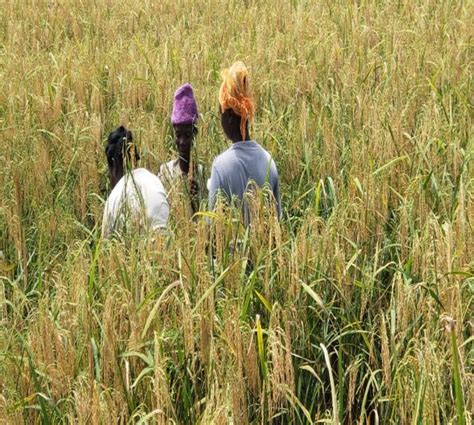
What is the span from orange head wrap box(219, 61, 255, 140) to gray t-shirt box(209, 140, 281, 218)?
7 centimetres

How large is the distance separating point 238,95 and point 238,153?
0.74 ft

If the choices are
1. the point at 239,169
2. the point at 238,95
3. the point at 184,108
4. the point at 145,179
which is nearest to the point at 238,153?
the point at 239,169

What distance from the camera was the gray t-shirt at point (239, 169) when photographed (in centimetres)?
279

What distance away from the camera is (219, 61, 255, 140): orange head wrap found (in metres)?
2.86

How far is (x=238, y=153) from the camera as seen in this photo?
283 centimetres

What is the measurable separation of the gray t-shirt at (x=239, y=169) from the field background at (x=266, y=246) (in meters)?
0.20

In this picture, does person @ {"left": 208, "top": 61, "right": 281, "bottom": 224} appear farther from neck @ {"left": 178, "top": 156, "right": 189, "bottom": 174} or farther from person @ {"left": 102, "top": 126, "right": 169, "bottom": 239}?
neck @ {"left": 178, "top": 156, "right": 189, "bottom": 174}

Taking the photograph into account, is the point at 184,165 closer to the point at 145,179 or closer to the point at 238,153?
the point at 145,179

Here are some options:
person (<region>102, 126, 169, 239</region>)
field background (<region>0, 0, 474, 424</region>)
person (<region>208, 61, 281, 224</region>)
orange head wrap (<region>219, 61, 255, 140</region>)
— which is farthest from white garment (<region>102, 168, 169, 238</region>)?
orange head wrap (<region>219, 61, 255, 140</region>)

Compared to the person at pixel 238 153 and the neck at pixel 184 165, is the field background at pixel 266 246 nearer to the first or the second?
the person at pixel 238 153

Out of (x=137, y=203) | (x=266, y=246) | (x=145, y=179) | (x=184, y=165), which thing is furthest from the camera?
(x=184, y=165)

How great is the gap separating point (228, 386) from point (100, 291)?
670 millimetres

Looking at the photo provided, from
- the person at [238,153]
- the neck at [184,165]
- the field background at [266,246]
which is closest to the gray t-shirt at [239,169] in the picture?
the person at [238,153]

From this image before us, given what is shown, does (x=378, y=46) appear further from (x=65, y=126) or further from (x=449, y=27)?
(x=65, y=126)
